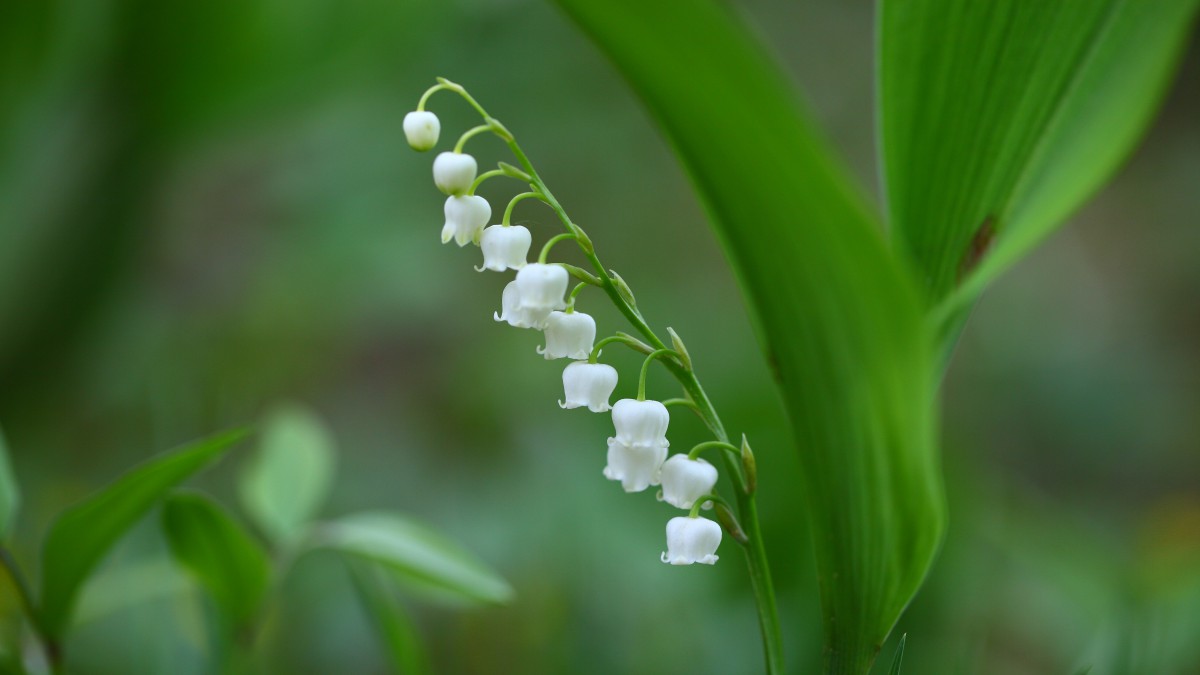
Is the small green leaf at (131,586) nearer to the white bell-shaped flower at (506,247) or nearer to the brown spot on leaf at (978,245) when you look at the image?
the white bell-shaped flower at (506,247)

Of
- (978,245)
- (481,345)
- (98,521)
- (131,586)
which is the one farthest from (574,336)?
(481,345)

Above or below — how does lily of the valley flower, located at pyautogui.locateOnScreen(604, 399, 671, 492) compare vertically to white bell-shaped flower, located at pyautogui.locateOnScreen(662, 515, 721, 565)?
above

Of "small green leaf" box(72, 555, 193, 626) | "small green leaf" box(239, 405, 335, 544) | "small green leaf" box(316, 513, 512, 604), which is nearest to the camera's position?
"small green leaf" box(316, 513, 512, 604)

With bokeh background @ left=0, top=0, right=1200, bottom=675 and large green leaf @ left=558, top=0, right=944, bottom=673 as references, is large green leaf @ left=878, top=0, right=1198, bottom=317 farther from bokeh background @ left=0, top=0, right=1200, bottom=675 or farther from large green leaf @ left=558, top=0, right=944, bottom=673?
bokeh background @ left=0, top=0, right=1200, bottom=675

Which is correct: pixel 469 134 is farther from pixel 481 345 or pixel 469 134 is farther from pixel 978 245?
pixel 481 345

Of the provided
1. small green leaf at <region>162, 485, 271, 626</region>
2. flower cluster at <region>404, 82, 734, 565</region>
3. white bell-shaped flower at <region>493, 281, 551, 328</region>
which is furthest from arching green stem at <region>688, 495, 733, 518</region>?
small green leaf at <region>162, 485, 271, 626</region>

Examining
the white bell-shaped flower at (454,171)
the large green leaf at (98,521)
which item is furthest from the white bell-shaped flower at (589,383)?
the large green leaf at (98,521)

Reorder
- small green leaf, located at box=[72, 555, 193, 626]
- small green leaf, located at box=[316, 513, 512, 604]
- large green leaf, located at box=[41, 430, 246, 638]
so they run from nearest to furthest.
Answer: large green leaf, located at box=[41, 430, 246, 638] < small green leaf, located at box=[316, 513, 512, 604] < small green leaf, located at box=[72, 555, 193, 626]
